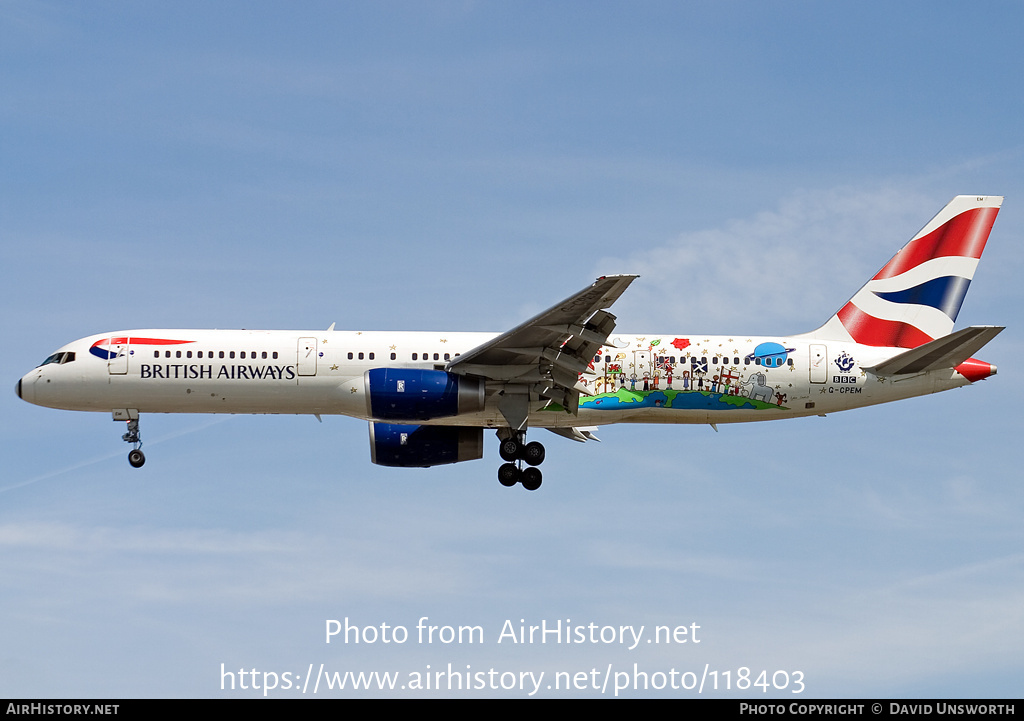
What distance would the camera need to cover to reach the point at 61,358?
38656 mm

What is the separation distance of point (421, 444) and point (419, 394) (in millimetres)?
4588

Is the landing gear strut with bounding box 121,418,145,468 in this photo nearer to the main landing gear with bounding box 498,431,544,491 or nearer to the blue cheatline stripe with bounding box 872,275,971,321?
the main landing gear with bounding box 498,431,544,491

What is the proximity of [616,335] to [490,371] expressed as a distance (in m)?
4.45

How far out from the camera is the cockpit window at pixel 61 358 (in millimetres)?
38500

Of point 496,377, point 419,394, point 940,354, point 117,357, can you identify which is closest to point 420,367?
point 419,394

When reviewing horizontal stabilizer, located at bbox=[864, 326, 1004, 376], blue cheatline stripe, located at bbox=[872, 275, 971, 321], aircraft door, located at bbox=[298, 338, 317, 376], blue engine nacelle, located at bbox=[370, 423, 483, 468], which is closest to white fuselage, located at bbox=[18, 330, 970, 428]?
aircraft door, located at bbox=[298, 338, 317, 376]

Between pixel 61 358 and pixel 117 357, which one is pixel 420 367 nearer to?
pixel 117 357

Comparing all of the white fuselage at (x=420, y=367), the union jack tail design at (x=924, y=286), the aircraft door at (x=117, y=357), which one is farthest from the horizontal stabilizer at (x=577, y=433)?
the aircraft door at (x=117, y=357)

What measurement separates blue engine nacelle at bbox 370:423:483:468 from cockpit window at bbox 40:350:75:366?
940 centimetres

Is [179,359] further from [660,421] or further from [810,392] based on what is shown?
[810,392]

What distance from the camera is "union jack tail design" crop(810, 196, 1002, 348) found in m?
40.4

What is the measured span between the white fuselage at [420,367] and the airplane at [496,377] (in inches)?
1.7

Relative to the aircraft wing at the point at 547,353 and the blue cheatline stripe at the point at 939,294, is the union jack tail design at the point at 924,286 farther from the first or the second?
the aircraft wing at the point at 547,353
